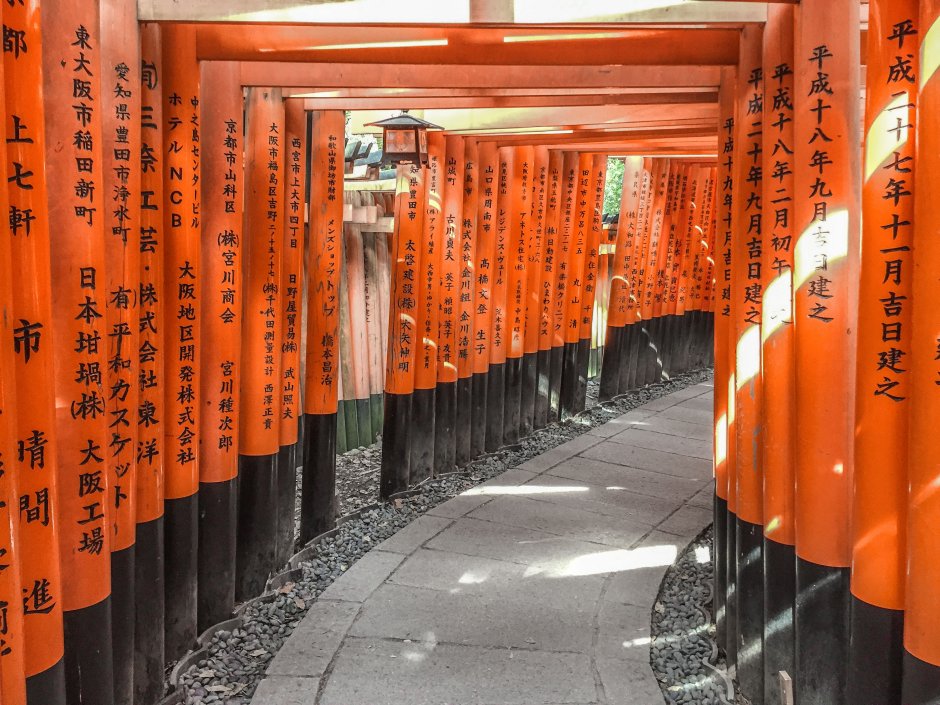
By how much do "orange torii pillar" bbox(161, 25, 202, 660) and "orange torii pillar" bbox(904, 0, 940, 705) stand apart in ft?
10.5

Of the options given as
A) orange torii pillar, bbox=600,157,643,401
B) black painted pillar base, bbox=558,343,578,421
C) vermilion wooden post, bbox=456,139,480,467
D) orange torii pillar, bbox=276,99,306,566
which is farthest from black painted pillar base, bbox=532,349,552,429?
orange torii pillar, bbox=276,99,306,566

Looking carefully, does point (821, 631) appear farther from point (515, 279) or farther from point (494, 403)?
point (515, 279)

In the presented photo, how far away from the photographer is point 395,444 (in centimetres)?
772

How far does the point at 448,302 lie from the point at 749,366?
435 cm

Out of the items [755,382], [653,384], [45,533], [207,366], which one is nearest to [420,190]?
[207,366]

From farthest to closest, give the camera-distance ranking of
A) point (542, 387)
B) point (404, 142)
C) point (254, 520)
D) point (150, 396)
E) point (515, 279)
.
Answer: point (542, 387)
point (515, 279)
point (404, 142)
point (254, 520)
point (150, 396)

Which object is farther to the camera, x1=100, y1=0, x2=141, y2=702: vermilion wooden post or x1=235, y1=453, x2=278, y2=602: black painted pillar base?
x1=235, y1=453, x2=278, y2=602: black painted pillar base

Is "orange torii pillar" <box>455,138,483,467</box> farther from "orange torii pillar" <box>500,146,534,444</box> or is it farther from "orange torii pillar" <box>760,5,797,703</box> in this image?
"orange torii pillar" <box>760,5,797,703</box>

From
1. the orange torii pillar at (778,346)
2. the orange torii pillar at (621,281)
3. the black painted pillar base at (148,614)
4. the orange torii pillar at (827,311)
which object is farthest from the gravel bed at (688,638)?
the orange torii pillar at (621,281)

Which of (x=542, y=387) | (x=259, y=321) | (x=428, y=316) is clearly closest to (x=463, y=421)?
(x=428, y=316)

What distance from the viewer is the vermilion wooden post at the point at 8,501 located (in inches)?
97.8

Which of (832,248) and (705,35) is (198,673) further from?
(705,35)

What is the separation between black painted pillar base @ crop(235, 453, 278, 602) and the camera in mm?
5469

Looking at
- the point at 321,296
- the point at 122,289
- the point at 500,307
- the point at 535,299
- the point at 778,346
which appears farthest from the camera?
the point at 535,299
